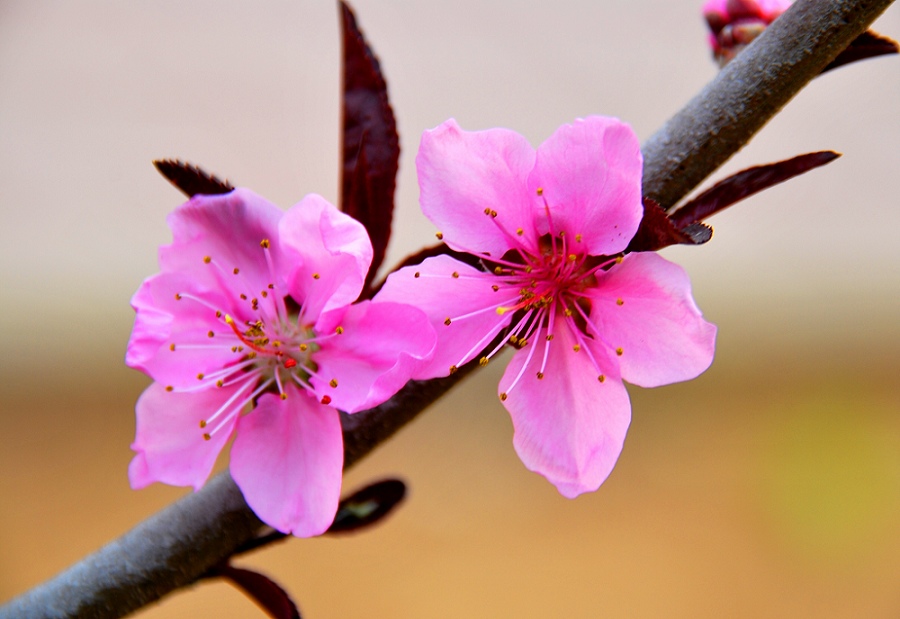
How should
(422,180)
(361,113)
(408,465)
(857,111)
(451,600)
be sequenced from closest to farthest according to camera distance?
(422,180)
(361,113)
(451,600)
(408,465)
(857,111)

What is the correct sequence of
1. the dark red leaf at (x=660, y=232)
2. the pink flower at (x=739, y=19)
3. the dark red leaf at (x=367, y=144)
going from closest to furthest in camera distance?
the dark red leaf at (x=660, y=232) → the dark red leaf at (x=367, y=144) → the pink flower at (x=739, y=19)

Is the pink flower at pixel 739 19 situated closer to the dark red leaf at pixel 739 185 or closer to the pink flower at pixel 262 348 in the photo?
the dark red leaf at pixel 739 185

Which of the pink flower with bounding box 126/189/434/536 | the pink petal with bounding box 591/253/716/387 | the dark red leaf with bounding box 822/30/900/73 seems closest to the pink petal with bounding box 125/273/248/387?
the pink flower with bounding box 126/189/434/536

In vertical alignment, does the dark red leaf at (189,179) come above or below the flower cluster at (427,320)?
above

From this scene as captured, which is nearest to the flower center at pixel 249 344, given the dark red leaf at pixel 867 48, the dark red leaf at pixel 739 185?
the dark red leaf at pixel 739 185

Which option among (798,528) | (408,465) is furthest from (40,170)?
(798,528)

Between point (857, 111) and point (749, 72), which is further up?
point (749, 72)

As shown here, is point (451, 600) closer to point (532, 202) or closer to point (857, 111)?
point (532, 202)

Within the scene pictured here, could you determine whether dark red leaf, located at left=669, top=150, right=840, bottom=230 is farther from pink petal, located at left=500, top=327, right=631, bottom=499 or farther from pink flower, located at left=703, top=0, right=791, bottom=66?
pink flower, located at left=703, top=0, right=791, bottom=66
